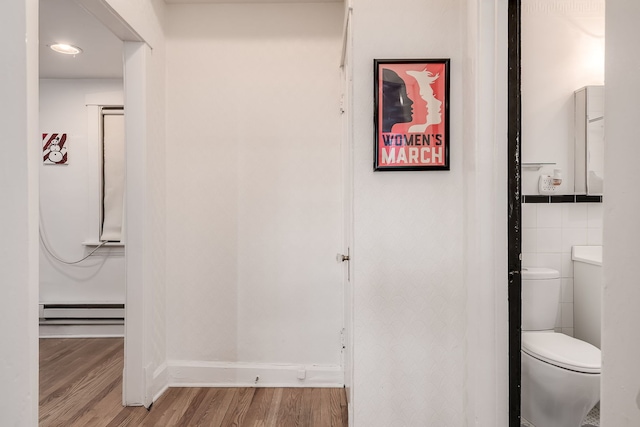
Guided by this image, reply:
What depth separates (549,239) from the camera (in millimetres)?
2424

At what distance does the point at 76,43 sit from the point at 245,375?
2745mm

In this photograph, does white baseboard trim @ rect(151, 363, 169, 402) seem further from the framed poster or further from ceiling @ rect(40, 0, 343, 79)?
ceiling @ rect(40, 0, 343, 79)

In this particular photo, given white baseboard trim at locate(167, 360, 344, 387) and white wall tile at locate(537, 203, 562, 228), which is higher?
white wall tile at locate(537, 203, 562, 228)

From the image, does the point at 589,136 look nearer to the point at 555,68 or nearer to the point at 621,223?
the point at 555,68

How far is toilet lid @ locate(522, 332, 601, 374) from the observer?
1.70m

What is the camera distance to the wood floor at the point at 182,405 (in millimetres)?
2092

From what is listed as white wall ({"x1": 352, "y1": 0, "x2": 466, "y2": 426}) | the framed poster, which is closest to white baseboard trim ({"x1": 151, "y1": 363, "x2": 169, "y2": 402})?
white wall ({"x1": 352, "y1": 0, "x2": 466, "y2": 426})

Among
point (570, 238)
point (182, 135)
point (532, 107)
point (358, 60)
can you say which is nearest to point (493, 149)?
point (358, 60)

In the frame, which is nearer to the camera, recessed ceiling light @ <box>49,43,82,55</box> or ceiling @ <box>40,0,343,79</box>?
ceiling @ <box>40,0,343,79</box>

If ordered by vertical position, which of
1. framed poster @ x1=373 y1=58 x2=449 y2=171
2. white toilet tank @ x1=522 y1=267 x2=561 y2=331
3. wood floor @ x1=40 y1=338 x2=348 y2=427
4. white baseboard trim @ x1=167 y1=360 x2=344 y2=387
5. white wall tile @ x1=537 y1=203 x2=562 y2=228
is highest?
framed poster @ x1=373 y1=58 x2=449 y2=171

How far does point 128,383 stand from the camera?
7.30 ft

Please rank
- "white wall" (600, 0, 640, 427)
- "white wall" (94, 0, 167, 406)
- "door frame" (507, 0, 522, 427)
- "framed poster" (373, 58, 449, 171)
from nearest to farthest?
1. "white wall" (600, 0, 640, 427)
2. "door frame" (507, 0, 522, 427)
3. "framed poster" (373, 58, 449, 171)
4. "white wall" (94, 0, 167, 406)

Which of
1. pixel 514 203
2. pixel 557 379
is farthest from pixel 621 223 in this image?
pixel 557 379

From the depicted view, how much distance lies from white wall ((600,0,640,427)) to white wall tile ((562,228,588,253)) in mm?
1954
